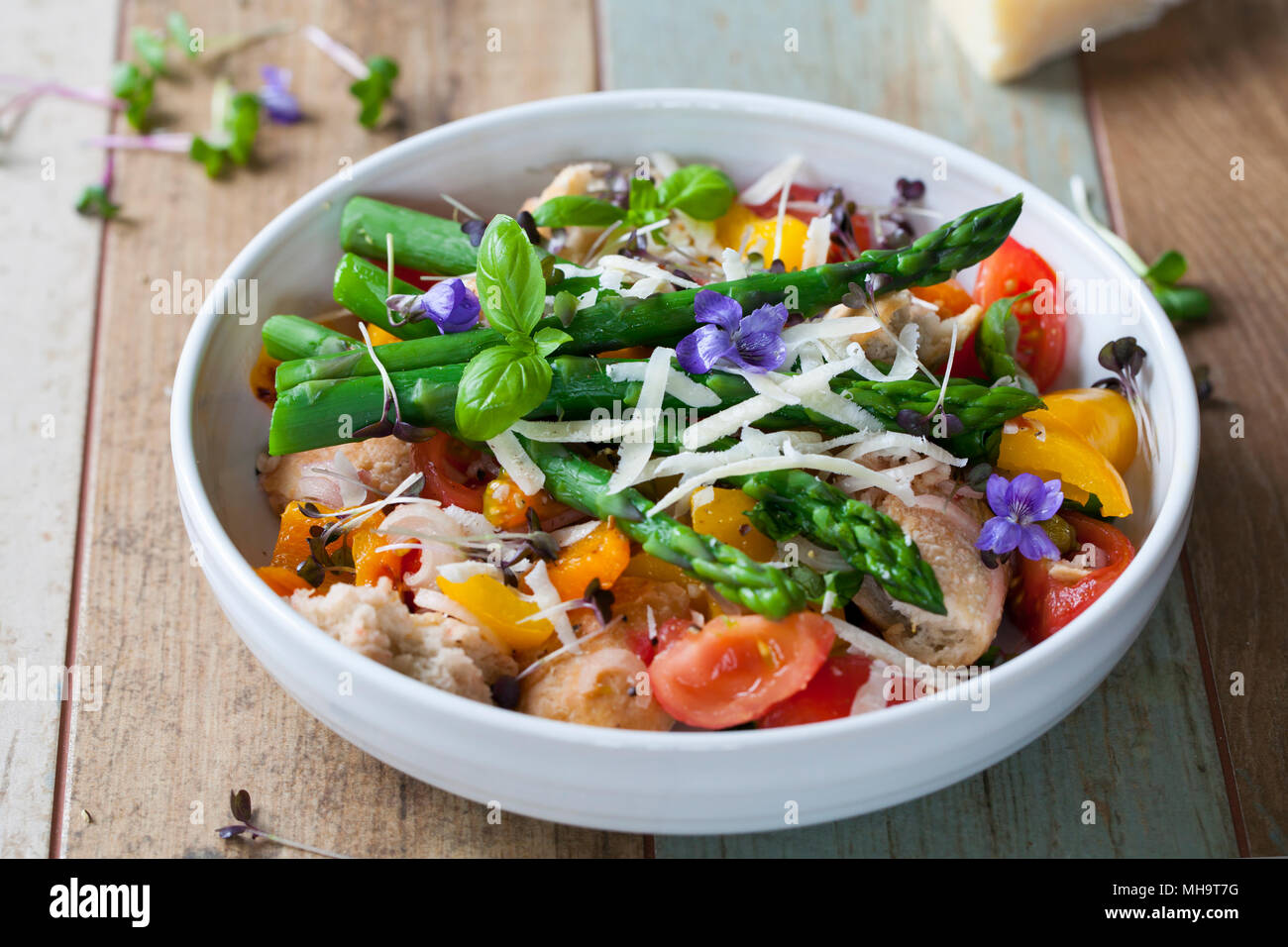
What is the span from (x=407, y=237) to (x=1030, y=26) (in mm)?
2211

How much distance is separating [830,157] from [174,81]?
7.16ft

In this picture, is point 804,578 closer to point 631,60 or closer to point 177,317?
point 177,317

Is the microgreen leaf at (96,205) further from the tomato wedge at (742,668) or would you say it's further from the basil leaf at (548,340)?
the tomato wedge at (742,668)

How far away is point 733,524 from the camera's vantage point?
7.59 ft

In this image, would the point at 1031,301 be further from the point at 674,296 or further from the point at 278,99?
the point at 278,99

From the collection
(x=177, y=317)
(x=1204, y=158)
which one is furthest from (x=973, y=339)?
(x=177, y=317)

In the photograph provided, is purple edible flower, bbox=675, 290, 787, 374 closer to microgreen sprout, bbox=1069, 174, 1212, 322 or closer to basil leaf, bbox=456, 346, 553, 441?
basil leaf, bbox=456, 346, 553, 441

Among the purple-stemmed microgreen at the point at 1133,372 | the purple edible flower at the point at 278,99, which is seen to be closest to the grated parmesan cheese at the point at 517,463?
the purple-stemmed microgreen at the point at 1133,372

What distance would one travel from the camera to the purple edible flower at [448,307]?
251cm

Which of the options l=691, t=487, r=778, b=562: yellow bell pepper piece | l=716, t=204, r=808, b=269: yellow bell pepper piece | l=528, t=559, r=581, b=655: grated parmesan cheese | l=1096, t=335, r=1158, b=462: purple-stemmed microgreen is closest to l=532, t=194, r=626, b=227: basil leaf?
l=716, t=204, r=808, b=269: yellow bell pepper piece

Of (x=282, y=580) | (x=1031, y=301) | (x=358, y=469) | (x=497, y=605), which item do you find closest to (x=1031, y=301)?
(x=1031, y=301)

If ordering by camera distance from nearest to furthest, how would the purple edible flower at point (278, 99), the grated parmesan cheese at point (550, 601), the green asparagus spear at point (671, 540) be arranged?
the green asparagus spear at point (671, 540) < the grated parmesan cheese at point (550, 601) < the purple edible flower at point (278, 99)

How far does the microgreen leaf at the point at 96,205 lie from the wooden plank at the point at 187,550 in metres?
0.06
